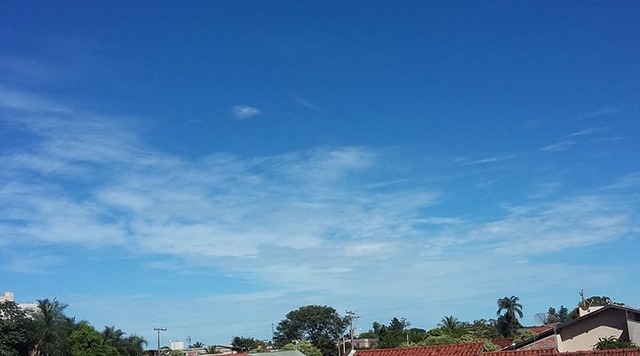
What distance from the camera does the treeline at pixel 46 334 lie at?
7412cm

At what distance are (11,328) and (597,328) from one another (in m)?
59.2

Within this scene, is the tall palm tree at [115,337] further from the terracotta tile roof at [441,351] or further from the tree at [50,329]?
the terracotta tile roof at [441,351]

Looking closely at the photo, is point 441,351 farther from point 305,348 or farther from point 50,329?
point 305,348

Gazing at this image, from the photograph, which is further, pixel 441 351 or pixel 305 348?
pixel 305 348

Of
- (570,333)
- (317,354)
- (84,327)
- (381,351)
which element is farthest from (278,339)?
(381,351)

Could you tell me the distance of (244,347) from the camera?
137 m

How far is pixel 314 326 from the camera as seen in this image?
134 metres

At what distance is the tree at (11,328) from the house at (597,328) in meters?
54.4

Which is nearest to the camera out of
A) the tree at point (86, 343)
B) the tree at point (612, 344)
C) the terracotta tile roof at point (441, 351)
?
the terracotta tile roof at point (441, 351)

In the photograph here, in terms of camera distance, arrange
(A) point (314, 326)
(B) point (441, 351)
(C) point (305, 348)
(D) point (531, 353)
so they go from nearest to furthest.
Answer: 1. (B) point (441, 351)
2. (D) point (531, 353)
3. (C) point (305, 348)
4. (A) point (314, 326)

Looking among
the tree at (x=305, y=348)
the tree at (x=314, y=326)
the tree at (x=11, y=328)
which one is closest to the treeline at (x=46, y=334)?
the tree at (x=11, y=328)

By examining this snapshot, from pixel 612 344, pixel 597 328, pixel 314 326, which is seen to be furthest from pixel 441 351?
pixel 314 326

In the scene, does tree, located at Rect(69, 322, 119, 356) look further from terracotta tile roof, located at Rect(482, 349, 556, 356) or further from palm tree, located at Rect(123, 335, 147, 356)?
terracotta tile roof, located at Rect(482, 349, 556, 356)

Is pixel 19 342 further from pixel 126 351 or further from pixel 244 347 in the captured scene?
pixel 244 347
